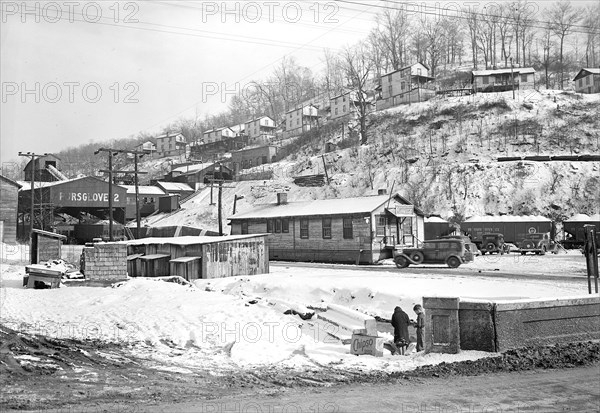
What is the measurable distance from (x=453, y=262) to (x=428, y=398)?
2483 centimetres

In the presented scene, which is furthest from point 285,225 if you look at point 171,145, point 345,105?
point 171,145

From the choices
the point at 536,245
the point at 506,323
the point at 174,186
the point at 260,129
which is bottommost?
the point at 506,323

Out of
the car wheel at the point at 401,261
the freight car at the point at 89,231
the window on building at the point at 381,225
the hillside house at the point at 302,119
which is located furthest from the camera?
the hillside house at the point at 302,119

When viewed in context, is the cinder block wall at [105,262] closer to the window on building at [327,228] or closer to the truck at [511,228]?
the window on building at [327,228]

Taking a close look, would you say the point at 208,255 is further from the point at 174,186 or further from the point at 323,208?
the point at 174,186

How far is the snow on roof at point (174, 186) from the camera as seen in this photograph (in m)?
87.6

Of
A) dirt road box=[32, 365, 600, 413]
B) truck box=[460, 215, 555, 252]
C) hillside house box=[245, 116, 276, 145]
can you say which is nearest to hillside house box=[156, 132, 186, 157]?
hillside house box=[245, 116, 276, 145]

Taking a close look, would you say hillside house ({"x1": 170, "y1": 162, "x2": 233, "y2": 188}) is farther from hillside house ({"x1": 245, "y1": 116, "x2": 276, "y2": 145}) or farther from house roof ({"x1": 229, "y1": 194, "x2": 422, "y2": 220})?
house roof ({"x1": 229, "y1": 194, "x2": 422, "y2": 220})

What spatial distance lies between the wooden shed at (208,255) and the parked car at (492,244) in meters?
21.8

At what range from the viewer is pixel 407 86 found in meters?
100

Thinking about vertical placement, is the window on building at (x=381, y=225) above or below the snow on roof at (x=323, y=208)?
below

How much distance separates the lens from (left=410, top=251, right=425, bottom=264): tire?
3319cm

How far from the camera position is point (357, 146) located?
280ft

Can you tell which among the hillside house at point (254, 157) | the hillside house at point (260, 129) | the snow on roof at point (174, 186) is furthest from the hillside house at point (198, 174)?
the hillside house at point (260, 129)
